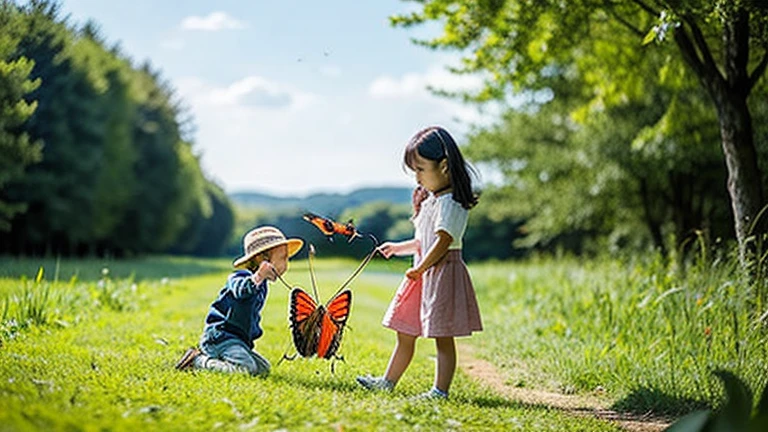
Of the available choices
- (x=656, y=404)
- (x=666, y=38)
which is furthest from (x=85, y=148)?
(x=656, y=404)

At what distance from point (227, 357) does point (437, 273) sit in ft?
5.19

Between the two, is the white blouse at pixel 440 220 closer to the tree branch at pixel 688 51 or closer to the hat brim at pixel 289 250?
the hat brim at pixel 289 250

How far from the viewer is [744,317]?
7.08m

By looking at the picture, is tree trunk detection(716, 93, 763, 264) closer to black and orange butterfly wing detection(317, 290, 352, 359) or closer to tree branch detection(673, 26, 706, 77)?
tree branch detection(673, 26, 706, 77)

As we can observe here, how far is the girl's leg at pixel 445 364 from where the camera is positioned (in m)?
5.76

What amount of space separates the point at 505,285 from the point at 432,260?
11.3 metres

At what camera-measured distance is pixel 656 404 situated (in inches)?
243

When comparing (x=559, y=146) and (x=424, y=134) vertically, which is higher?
(x=559, y=146)

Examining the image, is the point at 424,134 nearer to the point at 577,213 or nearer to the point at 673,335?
the point at 673,335

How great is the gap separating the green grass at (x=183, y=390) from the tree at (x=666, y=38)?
3.23 m

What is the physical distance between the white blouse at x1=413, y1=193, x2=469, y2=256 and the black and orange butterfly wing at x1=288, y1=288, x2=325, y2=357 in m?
0.88

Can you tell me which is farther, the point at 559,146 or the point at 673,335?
the point at 559,146

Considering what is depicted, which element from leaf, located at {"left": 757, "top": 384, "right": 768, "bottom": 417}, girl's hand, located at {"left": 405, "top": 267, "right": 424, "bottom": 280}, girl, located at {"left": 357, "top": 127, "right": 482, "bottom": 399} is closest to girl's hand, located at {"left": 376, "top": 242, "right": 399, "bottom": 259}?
girl, located at {"left": 357, "top": 127, "right": 482, "bottom": 399}

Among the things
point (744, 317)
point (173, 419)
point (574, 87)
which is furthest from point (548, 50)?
point (574, 87)
